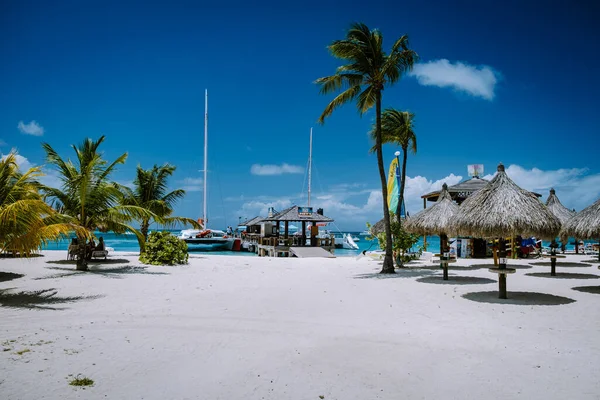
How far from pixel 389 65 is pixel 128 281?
11.8m

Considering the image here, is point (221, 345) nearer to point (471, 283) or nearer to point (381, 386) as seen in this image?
point (381, 386)

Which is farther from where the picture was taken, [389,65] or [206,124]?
[206,124]

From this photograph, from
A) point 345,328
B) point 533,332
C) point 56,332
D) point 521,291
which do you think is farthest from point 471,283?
point 56,332

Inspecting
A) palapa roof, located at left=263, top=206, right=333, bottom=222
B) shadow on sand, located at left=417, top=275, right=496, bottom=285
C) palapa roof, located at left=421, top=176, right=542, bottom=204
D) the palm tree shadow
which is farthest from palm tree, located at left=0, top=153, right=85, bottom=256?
palapa roof, located at left=263, top=206, right=333, bottom=222

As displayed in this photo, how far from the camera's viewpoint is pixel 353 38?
52.0ft

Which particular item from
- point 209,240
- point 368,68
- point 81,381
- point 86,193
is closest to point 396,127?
point 368,68

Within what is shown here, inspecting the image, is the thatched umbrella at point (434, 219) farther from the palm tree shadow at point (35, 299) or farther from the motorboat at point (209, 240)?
the motorboat at point (209, 240)

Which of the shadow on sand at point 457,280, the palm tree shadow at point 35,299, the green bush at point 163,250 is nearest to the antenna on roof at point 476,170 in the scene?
the shadow on sand at point 457,280

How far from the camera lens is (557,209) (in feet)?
77.3

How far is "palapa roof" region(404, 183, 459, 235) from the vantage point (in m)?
16.9

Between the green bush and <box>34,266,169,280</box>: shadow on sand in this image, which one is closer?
<box>34,266,169,280</box>: shadow on sand

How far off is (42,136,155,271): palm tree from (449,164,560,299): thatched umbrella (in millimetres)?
11395

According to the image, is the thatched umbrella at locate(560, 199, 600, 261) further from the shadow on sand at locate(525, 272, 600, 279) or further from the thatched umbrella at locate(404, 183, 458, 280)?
the thatched umbrella at locate(404, 183, 458, 280)

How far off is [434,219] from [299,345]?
40.3ft
